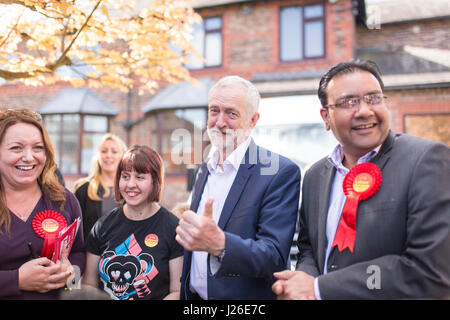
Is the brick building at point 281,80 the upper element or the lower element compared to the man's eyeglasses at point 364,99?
upper

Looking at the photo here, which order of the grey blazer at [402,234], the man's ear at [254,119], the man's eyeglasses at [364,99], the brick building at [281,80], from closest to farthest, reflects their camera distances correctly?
the grey blazer at [402,234] < the man's eyeglasses at [364,99] < the man's ear at [254,119] < the brick building at [281,80]

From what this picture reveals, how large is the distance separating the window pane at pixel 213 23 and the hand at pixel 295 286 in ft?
37.8

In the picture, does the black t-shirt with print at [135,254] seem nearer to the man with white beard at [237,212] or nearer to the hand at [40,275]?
the man with white beard at [237,212]

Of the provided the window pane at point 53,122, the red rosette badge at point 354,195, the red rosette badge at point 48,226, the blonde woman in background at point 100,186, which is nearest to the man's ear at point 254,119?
the red rosette badge at point 354,195

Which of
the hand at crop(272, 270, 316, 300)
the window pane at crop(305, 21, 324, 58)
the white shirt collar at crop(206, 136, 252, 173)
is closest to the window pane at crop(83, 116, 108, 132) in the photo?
the window pane at crop(305, 21, 324, 58)

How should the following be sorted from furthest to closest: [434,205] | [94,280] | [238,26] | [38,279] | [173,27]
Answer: [238,26]
[173,27]
[94,280]
[38,279]
[434,205]

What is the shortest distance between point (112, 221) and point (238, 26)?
412 inches

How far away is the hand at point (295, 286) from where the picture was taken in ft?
5.44

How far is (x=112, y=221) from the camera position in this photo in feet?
8.26

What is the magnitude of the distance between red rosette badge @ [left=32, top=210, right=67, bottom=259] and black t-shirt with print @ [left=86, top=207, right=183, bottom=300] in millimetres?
348

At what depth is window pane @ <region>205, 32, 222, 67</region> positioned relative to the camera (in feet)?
39.8
